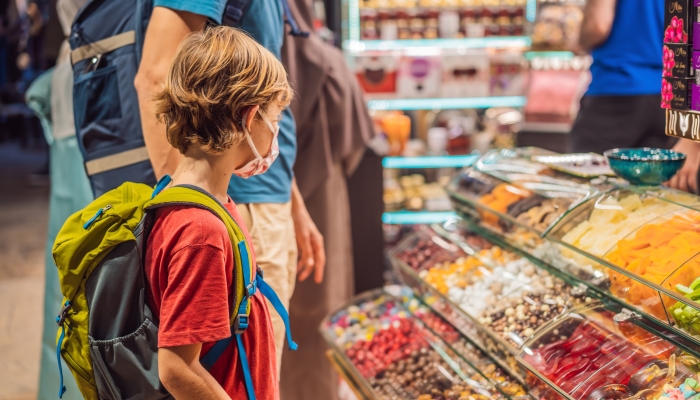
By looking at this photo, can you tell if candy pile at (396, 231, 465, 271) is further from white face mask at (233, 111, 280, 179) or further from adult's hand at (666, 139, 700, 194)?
white face mask at (233, 111, 280, 179)

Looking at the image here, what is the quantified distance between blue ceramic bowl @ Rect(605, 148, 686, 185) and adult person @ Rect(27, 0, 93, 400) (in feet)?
6.62

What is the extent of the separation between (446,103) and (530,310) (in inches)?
133

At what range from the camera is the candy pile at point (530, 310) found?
1.96 m

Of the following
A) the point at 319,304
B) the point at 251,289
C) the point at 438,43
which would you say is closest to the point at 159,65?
the point at 251,289

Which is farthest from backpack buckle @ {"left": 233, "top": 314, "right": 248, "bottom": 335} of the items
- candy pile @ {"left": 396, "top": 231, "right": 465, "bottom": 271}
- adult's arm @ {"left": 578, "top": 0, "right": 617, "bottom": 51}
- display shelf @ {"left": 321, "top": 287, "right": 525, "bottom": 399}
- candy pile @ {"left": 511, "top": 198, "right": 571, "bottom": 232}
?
adult's arm @ {"left": 578, "top": 0, "right": 617, "bottom": 51}

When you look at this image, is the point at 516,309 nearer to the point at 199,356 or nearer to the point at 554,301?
the point at 554,301

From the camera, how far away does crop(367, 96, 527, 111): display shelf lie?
204 inches

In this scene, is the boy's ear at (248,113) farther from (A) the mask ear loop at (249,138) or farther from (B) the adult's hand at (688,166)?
(B) the adult's hand at (688,166)

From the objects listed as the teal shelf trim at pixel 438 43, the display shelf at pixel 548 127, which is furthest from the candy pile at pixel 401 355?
the teal shelf trim at pixel 438 43

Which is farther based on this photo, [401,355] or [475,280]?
[401,355]

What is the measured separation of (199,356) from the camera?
1479 mm

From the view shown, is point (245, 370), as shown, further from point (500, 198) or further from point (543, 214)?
point (500, 198)

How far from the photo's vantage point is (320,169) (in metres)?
3.28

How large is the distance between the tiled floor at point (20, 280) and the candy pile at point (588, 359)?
9.71 ft
